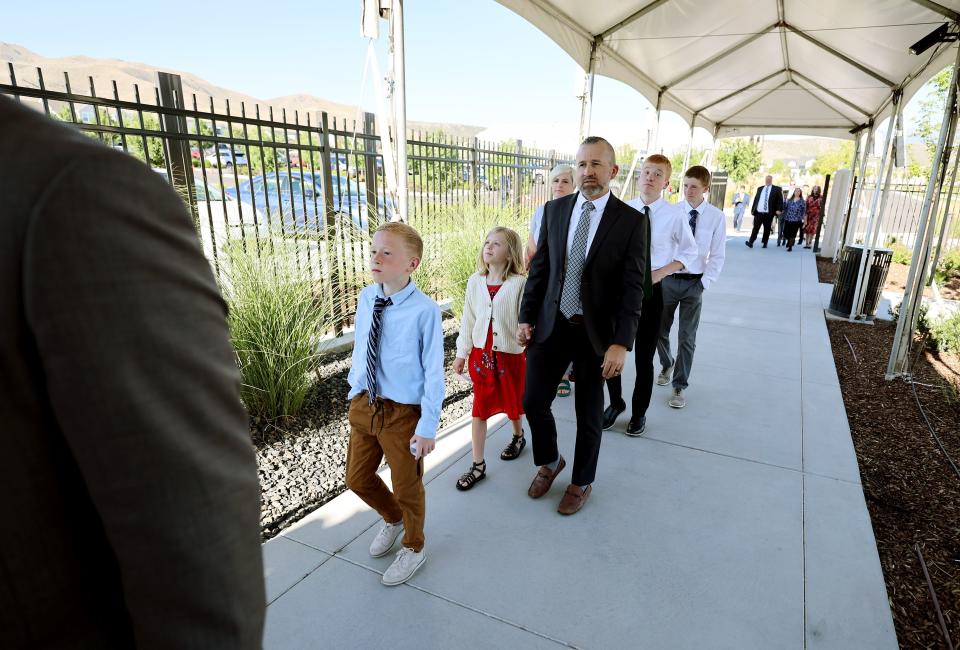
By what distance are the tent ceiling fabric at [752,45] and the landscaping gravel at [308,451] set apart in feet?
12.1

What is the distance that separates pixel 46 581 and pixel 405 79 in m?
4.54

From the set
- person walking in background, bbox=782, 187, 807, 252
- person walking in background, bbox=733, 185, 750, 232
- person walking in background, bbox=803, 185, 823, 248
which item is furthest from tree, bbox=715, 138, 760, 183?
person walking in background, bbox=782, 187, 807, 252

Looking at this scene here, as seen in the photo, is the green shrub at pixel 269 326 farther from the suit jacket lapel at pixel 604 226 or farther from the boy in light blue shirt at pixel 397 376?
the suit jacket lapel at pixel 604 226

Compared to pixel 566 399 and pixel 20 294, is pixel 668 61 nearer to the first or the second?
pixel 566 399

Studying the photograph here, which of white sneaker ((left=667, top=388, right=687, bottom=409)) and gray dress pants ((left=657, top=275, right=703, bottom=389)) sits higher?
gray dress pants ((left=657, top=275, right=703, bottom=389))

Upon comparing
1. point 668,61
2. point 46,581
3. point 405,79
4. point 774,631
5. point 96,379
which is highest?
point 668,61

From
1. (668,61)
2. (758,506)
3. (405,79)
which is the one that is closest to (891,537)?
(758,506)

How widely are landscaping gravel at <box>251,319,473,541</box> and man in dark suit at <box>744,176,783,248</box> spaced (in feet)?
44.0

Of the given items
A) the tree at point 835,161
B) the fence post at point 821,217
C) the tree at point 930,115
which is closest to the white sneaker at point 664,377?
the fence post at point 821,217

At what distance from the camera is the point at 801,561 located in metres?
2.76

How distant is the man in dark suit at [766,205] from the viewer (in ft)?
48.5

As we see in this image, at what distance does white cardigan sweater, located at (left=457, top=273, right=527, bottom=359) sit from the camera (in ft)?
11.2

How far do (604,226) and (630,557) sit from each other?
1.72 meters

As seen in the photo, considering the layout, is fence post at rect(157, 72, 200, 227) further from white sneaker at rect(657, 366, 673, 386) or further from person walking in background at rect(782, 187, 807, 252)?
person walking in background at rect(782, 187, 807, 252)
